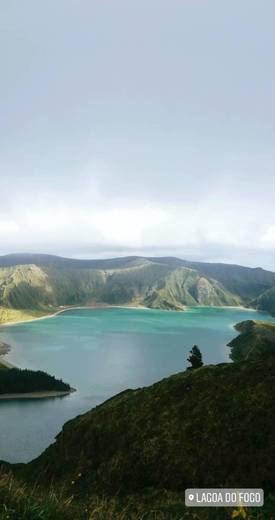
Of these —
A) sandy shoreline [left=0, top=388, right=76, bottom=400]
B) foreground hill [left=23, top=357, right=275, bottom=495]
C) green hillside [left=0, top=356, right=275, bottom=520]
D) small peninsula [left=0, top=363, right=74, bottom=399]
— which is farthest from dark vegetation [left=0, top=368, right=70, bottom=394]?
green hillside [left=0, top=356, right=275, bottom=520]

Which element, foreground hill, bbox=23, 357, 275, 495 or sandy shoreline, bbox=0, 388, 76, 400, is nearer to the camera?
foreground hill, bbox=23, 357, 275, 495

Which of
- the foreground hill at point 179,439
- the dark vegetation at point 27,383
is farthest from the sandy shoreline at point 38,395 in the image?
the foreground hill at point 179,439

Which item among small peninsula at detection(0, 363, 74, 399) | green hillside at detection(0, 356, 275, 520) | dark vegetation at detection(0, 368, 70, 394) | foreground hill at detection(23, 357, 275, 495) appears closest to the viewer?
green hillside at detection(0, 356, 275, 520)

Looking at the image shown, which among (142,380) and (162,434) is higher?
(162,434)

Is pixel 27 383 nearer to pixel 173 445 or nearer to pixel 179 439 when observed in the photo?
pixel 179 439

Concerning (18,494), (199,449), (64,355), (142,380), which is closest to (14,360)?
(64,355)

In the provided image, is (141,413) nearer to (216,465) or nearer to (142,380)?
(216,465)

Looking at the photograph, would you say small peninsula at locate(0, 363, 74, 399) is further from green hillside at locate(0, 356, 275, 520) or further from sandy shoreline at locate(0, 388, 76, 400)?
green hillside at locate(0, 356, 275, 520)
